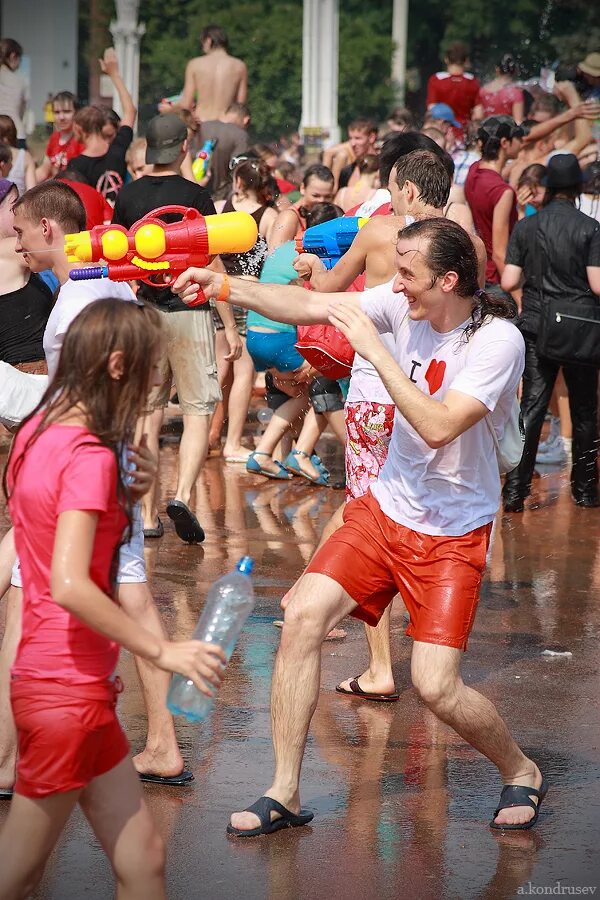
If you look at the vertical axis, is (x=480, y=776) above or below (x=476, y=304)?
below

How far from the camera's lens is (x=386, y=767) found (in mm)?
4789

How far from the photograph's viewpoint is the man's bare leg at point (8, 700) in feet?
13.7

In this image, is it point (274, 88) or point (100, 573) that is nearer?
point (100, 573)

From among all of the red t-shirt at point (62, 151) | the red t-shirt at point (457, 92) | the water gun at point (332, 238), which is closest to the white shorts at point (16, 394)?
the water gun at point (332, 238)

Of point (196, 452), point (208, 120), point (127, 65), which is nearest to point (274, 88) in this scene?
point (127, 65)

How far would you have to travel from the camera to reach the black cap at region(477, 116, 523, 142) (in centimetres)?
1012

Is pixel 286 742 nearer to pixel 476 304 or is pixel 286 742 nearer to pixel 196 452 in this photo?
pixel 476 304

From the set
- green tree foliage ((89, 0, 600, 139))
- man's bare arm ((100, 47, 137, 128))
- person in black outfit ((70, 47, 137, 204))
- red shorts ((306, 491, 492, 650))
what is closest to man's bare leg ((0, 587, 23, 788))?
red shorts ((306, 491, 492, 650))

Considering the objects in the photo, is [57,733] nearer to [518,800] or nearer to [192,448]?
[518,800]

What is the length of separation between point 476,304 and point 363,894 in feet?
6.27

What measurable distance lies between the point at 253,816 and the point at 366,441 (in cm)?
186

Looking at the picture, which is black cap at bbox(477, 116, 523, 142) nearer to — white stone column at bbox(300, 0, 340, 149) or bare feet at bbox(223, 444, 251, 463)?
bare feet at bbox(223, 444, 251, 463)

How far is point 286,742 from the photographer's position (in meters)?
4.23

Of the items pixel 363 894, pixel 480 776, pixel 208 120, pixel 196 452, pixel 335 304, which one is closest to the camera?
pixel 363 894
